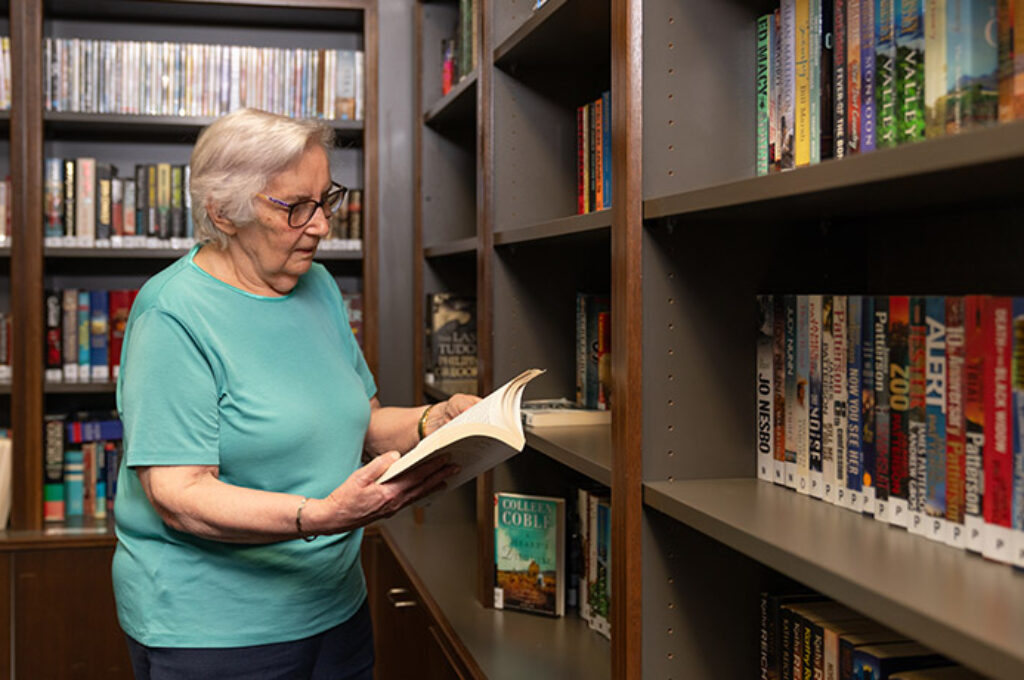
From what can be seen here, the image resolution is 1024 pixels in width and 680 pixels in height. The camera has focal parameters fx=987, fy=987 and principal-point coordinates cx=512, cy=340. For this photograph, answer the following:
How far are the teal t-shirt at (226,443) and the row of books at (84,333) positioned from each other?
1.49 metres

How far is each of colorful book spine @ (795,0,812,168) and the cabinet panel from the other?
2365 mm

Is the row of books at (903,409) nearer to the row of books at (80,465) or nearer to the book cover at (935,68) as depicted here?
the book cover at (935,68)

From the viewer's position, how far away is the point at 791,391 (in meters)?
1.22

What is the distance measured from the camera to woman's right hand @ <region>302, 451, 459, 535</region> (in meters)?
1.39

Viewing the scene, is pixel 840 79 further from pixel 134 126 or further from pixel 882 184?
pixel 134 126

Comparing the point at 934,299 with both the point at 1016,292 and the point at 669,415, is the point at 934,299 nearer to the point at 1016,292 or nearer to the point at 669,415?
the point at 1016,292

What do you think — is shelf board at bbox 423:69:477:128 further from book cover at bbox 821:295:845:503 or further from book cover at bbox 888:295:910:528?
book cover at bbox 888:295:910:528

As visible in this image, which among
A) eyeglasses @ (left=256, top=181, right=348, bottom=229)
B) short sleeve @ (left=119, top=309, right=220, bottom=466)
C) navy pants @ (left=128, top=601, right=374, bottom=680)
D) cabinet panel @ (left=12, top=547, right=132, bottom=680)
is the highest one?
eyeglasses @ (left=256, top=181, right=348, bottom=229)

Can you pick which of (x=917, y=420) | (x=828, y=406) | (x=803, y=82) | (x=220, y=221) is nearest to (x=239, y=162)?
(x=220, y=221)

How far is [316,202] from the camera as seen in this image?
1.67 meters

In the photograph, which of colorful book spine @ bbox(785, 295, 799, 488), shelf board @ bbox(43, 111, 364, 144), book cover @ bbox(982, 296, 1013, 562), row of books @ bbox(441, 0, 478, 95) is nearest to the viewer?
book cover @ bbox(982, 296, 1013, 562)

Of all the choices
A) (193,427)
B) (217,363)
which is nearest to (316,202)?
(217,363)

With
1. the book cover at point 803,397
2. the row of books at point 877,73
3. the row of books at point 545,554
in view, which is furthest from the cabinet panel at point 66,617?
the row of books at point 877,73

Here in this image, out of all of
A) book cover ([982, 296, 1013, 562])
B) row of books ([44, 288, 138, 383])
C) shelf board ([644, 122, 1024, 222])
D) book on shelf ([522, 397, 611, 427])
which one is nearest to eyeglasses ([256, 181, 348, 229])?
book on shelf ([522, 397, 611, 427])
